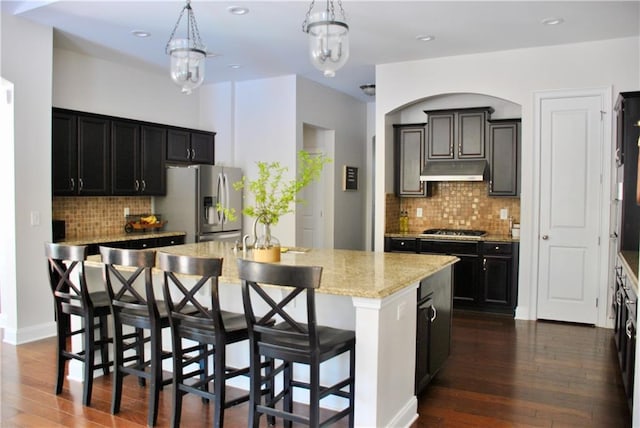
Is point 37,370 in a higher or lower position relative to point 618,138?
lower

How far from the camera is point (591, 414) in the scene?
10.6ft

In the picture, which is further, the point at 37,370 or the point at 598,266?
the point at 598,266

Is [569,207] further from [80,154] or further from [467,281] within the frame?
[80,154]

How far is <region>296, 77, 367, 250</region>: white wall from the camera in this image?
730 cm

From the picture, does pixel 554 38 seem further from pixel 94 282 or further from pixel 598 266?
pixel 94 282

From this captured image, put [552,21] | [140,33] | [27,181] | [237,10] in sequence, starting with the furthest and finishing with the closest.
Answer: [140,33] → [27,181] → [552,21] → [237,10]

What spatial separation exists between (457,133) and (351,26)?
2057 mm

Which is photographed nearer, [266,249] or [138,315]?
[138,315]

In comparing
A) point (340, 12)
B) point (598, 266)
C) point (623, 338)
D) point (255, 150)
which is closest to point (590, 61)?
point (598, 266)

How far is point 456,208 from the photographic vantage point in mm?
6727

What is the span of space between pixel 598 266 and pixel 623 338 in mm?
1940

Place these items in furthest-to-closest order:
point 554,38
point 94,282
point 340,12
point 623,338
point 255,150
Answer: point 255,150 → point 554,38 → point 340,12 → point 94,282 → point 623,338

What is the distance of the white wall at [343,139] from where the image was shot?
7305 millimetres

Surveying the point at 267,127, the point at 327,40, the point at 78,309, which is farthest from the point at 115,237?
the point at 327,40
